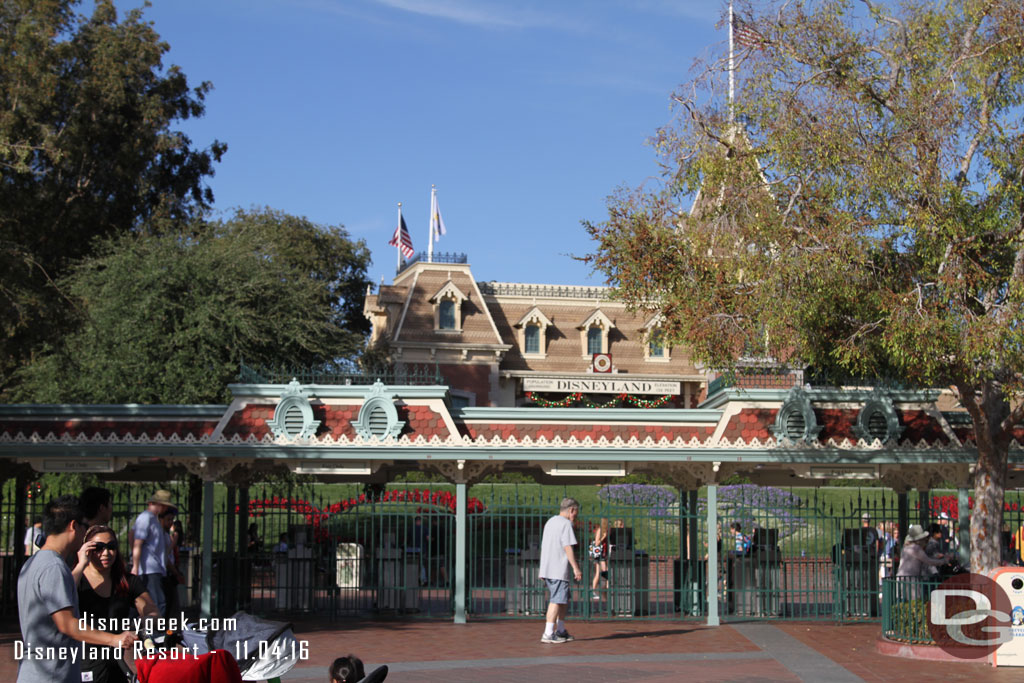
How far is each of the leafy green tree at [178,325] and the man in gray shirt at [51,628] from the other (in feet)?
61.5

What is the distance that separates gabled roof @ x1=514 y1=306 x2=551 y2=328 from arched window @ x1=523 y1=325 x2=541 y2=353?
1.15 ft

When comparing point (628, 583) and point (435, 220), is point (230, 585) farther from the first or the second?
point (435, 220)

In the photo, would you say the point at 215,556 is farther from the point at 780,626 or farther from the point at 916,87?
the point at 916,87

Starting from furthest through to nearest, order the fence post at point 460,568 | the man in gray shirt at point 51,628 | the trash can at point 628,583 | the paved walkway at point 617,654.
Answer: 1. the trash can at point 628,583
2. the fence post at point 460,568
3. the paved walkway at point 617,654
4. the man in gray shirt at point 51,628

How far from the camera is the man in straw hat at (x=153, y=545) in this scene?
38.0 ft

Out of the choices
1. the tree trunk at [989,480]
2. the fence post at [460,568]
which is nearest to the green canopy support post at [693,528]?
the fence post at [460,568]

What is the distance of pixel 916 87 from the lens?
42.5 feet

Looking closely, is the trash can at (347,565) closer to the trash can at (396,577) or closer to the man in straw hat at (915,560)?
the trash can at (396,577)

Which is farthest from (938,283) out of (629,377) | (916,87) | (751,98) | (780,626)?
(629,377)

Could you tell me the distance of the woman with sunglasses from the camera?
667cm

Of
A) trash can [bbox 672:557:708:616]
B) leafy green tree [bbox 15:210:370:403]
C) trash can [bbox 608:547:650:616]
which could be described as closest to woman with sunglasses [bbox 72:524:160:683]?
trash can [bbox 608:547:650:616]

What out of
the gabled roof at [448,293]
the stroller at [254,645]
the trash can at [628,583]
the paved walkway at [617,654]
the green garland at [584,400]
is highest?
the gabled roof at [448,293]

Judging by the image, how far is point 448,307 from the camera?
4916 centimetres
